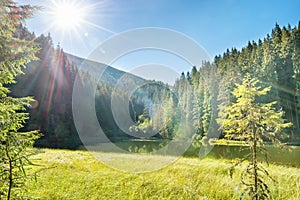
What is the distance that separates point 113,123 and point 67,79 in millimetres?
20632

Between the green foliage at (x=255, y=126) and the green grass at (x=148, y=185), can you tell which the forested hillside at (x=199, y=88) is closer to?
the green grass at (x=148, y=185)

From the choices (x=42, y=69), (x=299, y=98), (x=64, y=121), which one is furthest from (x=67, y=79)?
(x=299, y=98)

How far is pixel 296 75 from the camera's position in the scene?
31578 millimetres

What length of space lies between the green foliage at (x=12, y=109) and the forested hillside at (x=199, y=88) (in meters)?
26.7

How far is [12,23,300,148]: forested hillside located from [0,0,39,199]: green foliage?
1053 inches

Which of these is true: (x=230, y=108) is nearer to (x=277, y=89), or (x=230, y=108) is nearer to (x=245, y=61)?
(x=277, y=89)

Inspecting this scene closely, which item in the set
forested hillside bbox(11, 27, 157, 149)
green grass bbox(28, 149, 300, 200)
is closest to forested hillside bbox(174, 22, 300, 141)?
green grass bbox(28, 149, 300, 200)

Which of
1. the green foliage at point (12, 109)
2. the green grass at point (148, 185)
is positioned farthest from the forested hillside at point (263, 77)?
the green foliage at point (12, 109)

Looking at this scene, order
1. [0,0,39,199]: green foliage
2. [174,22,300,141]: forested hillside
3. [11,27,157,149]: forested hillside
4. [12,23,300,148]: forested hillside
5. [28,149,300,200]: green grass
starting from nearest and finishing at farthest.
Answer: [0,0,39,199]: green foliage
[28,149,300,200]: green grass
[174,22,300,141]: forested hillside
[12,23,300,148]: forested hillside
[11,27,157,149]: forested hillside

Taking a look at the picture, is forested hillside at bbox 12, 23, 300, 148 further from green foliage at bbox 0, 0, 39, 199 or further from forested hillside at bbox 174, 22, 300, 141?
green foliage at bbox 0, 0, 39, 199

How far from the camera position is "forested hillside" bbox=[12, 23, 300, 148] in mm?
34156

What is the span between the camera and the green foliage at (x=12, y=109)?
8.93 ft

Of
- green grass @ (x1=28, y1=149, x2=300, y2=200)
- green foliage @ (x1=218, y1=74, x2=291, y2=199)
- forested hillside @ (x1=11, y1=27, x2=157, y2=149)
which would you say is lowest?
green grass @ (x1=28, y1=149, x2=300, y2=200)

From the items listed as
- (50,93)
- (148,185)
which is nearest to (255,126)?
(148,185)
